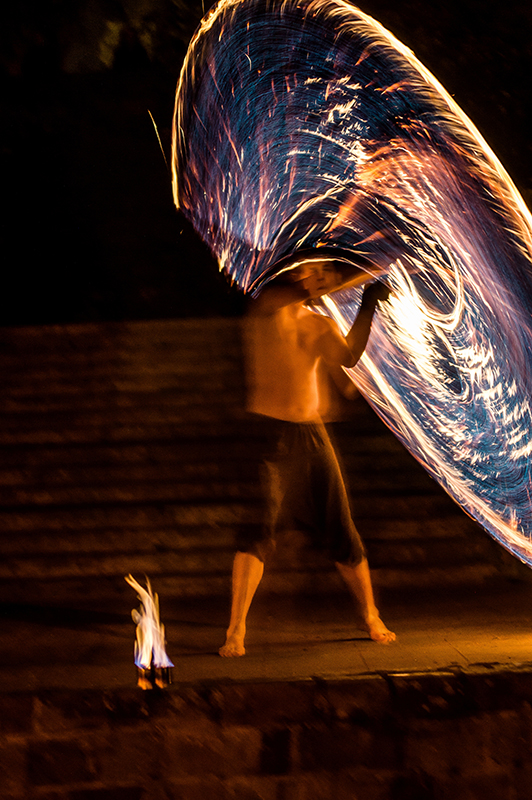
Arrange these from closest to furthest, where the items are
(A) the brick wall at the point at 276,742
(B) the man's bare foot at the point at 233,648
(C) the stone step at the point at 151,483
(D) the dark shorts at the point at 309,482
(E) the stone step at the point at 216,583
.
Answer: (A) the brick wall at the point at 276,742 < (B) the man's bare foot at the point at 233,648 < (D) the dark shorts at the point at 309,482 < (E) the stone step at the point at 216,583 < (C) the stone step at the point at 151,483

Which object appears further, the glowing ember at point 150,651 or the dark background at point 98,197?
the dark background at point 98,197

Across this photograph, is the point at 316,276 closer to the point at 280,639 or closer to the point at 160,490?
the point at 280,639

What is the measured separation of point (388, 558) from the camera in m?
4.59

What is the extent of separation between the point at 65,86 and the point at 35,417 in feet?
27.6

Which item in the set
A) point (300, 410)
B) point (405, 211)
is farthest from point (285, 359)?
point (405, 211)

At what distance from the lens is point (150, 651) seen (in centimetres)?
274

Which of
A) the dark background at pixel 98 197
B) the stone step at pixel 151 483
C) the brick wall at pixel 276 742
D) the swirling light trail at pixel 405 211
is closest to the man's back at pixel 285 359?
the swirling light trail at pixel 405 211

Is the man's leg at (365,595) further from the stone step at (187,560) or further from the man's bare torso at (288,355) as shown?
the stone step at (187,560)

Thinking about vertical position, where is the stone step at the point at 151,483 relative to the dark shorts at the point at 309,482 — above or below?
below

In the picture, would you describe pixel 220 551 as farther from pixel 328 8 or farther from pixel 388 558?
pixel 328 8

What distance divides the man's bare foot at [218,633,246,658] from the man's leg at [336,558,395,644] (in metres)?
0.56

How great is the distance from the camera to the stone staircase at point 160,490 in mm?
4551

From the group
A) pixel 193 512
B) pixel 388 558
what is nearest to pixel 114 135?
pixel 193 512

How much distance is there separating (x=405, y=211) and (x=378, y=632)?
241cm
